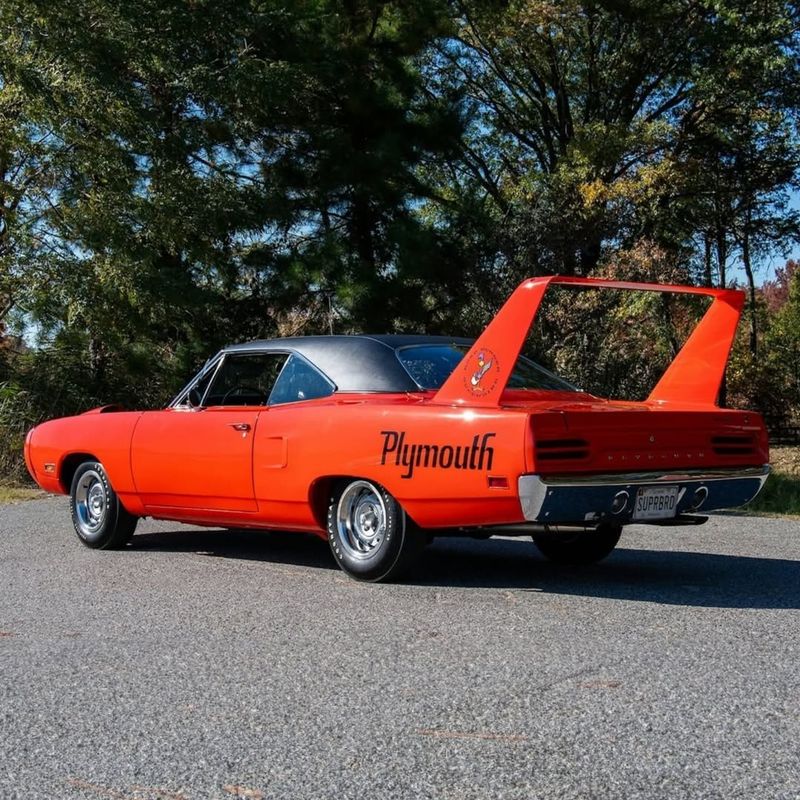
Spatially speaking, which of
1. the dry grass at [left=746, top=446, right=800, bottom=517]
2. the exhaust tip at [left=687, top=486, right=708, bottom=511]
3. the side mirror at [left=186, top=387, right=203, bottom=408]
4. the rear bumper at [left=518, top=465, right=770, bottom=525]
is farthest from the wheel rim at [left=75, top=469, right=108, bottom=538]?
the dry grass at [left=746, top=446, right=800, bottom=517]

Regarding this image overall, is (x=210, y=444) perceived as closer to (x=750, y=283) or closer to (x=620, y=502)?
(x=620, y=502)

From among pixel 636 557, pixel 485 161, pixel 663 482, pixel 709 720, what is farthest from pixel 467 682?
pixel 485 161

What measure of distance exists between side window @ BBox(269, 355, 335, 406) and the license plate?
1.99 m

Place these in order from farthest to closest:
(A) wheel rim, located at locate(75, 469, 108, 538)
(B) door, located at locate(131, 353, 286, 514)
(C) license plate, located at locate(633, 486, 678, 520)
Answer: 1. (A) wheel rim, located at locate(75, 469, 108, 538)
2. (B) door, located at locate(131, 353, 286, 514)
3. (C) license plate, located at locate(633, 486, 678, 520)

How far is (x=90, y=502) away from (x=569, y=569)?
3.63 metres

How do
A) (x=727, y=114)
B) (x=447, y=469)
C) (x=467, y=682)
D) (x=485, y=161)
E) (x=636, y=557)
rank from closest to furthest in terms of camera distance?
(x=467, y=682) → (x=447, y=469) → (x=636, y=557) → (x=727, y=114) → (x=485, y=161)

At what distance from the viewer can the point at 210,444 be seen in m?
7.30

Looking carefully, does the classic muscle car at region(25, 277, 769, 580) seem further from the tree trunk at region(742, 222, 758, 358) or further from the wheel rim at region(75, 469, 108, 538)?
the tree trunk at region(742, 222, 758, 358)

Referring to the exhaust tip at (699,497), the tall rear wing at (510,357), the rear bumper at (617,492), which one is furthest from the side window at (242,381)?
the exhaust tip at (699,497)

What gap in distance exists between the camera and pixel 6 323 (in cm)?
1656

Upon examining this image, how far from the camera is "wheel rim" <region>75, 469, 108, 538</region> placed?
829 cm

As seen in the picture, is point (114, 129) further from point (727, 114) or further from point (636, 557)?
point (727, 114)

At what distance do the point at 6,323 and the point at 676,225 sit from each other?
14769 millimetres

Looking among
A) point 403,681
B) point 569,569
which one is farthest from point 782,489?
point 403,681
